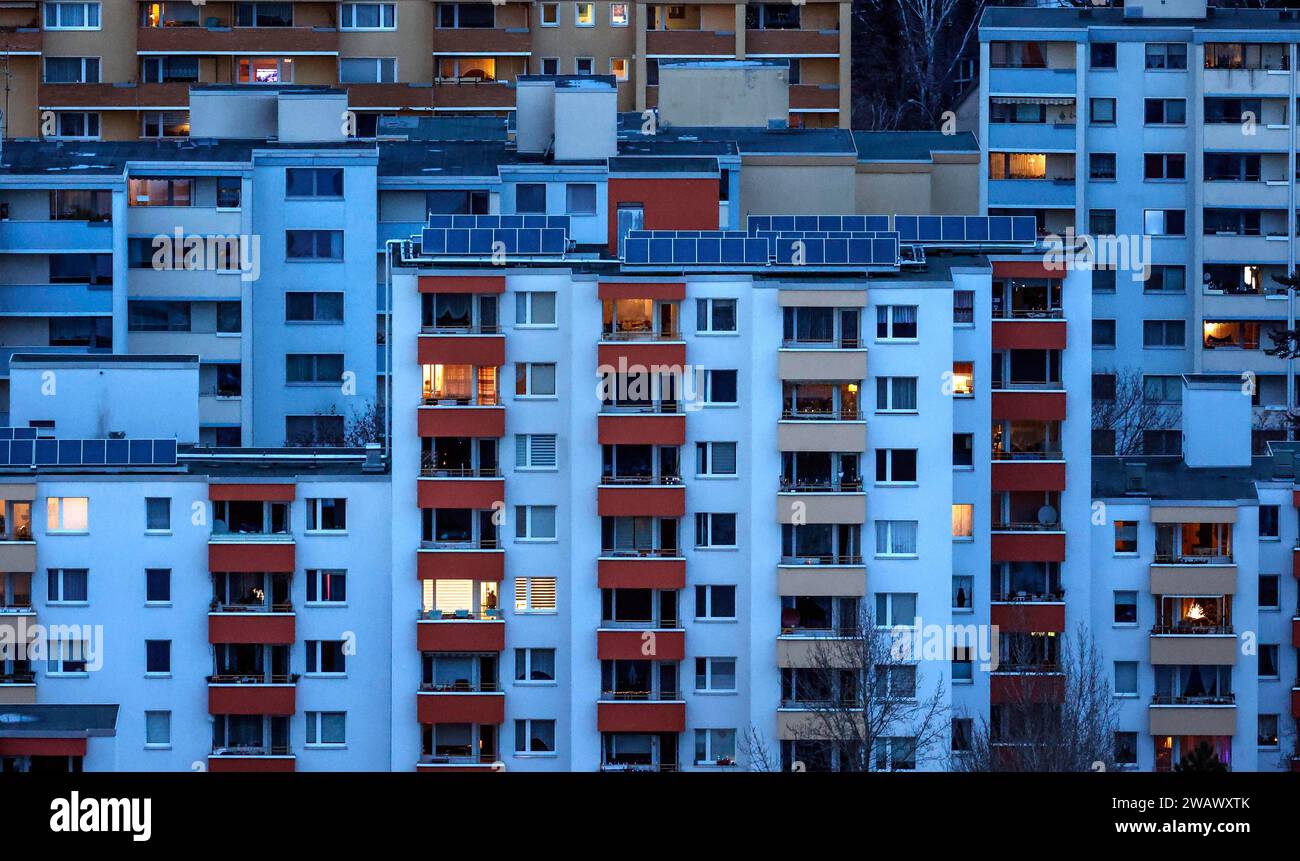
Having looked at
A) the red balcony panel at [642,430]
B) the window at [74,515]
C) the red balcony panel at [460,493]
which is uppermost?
the red balcony panel at [642,430]

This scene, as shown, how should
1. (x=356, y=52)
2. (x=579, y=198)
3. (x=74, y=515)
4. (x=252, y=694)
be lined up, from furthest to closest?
(x=356, y=52) < (x=579, y=198) < (x=252, y=694) < (x=74, y=515)

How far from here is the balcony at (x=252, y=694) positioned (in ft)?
203

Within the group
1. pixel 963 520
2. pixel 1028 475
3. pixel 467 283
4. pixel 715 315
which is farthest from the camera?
pixel 1028 475

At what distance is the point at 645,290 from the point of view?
6297 centimetres

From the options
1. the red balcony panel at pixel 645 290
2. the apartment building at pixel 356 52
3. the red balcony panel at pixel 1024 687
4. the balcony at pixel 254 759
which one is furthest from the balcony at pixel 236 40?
the red balcony panel at pixel 1024 687

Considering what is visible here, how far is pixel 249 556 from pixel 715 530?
36.9 ft

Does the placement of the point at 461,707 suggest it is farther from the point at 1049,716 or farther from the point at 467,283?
the point at 1049,716

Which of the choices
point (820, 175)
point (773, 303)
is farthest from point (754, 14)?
point (773, 303)

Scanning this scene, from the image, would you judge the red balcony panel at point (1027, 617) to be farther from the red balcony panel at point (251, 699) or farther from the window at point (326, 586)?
the red balcony panel at point (251, 699)

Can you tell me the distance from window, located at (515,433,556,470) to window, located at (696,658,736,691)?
6.07m

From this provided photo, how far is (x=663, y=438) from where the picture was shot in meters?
62.7

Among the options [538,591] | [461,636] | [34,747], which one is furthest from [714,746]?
[34,747]

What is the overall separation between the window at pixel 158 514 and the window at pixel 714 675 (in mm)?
13142

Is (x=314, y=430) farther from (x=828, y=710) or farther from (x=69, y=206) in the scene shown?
(x=828, y=710)
